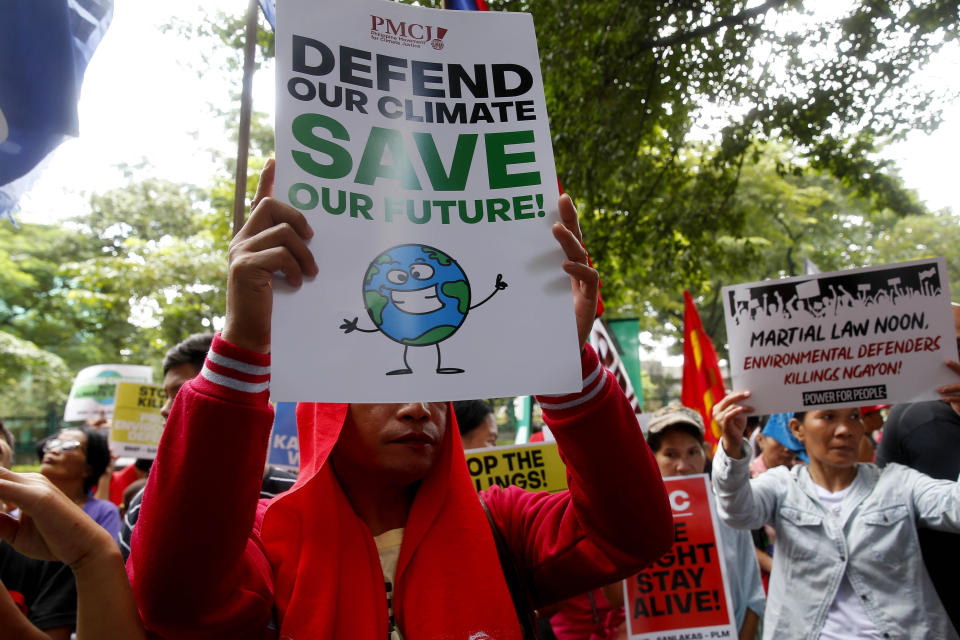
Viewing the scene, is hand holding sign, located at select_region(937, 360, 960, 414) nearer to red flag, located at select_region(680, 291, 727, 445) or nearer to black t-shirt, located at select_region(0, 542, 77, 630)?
red flag, located at select_region(680, 291, 727, 445)

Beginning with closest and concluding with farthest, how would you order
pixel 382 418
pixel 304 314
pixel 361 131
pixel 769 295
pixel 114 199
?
pixel 304 314 < pixel 361 131 < pixel 382 418 < pixel 769 295 < pixel 114 199

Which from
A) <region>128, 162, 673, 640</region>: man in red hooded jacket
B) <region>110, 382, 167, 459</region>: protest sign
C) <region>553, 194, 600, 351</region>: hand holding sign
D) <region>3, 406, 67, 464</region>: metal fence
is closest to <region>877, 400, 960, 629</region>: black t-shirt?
<region>128, 162, 673, 640</region>: man in red hooded jacket

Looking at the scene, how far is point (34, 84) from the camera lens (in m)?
2.47

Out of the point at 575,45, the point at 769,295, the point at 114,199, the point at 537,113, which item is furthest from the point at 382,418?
the point at 114,199

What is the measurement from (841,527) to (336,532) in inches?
86.5

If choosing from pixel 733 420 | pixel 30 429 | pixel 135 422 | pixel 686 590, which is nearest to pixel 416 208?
pixel 733 420

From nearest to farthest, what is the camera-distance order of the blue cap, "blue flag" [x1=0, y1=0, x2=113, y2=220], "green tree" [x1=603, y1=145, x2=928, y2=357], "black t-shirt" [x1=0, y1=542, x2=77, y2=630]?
"blue flag" [x1=0, y1=0, x2=113, y2=220] → "black t-shirt" [x1=0, y1=542, x2=77, y2=630] → the blue cap → "green tree" [x1=603, y1=145, x2=928, y2=357]

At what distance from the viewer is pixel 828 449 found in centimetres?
302

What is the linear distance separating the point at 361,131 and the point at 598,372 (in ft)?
2.32

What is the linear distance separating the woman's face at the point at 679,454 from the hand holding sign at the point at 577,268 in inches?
81.7

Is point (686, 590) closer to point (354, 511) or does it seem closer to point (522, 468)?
point (522, 468)

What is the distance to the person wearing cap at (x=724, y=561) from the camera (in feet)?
9.28

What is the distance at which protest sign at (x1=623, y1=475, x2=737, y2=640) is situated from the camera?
256 centimetres

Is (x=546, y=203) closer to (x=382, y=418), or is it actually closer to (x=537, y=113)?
(x=537, y=113)
